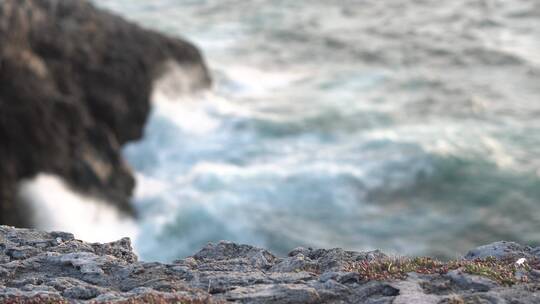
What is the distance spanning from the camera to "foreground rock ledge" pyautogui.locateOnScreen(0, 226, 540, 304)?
8883 millimetres

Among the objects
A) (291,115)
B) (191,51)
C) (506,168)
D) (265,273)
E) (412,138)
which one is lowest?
(265,273)

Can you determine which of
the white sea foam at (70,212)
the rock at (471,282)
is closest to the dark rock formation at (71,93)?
the white sea foam at (70,212)

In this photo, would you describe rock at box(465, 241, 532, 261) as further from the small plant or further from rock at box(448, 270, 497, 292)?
rock at box(448, 270, 497, 292)

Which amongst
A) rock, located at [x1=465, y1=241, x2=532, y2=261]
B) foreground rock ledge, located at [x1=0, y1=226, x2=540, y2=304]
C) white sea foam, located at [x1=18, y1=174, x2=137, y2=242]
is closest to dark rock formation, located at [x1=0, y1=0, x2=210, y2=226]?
white sea foam, located at [x1=18, y1=174, x2=137, y2=242]

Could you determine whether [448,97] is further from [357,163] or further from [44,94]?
[44,94]

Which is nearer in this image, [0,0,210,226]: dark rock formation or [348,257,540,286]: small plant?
[348,257,540,286]: small plant

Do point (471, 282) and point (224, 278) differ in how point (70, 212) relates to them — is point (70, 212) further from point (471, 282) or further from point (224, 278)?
point (471, 282)

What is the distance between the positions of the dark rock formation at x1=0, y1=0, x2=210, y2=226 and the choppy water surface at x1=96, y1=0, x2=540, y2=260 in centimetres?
167

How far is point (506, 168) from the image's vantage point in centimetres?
3169

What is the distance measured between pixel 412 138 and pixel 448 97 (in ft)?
17.5

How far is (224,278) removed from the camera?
9.55 m

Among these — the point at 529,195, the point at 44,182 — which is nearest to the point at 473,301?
the point at 44,182

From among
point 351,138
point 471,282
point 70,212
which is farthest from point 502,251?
point 351,138

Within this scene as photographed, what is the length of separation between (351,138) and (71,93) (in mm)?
11699
